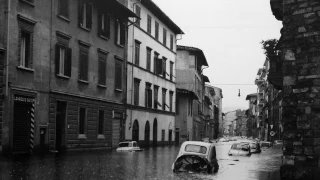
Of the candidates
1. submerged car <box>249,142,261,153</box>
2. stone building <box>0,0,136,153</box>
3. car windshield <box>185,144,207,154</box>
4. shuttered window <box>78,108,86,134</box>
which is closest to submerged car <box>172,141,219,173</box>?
car windshield <box>185,144,207,154</box>

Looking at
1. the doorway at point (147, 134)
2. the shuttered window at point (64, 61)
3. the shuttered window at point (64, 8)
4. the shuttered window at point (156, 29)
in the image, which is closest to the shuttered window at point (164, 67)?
the shuttered window at point (156, 29)

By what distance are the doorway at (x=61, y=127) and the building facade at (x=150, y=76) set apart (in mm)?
10602

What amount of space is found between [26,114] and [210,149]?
36.0ft

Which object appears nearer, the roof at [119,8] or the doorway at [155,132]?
the roof at [119,8]

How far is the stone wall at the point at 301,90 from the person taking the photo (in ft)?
49.1

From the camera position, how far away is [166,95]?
5166 cm

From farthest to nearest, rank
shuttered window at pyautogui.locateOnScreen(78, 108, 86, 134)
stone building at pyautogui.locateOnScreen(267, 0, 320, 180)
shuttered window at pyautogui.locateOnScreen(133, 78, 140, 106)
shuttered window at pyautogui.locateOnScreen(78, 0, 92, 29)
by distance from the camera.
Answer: shuttered window at pyautogui.locateOnScreen(133, 78, 140, 106) < shuttered window at pyautogui.locateOnScreen(78, 108, 86, 134) < shuttered window at pyautogui.locateOnScreen(78, 0, 92, 29) < stone building at pyautogui.locateOnScreen(267, 0, 320, 180)

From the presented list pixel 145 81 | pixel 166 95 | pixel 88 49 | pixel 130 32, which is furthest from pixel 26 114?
pixel 166 95

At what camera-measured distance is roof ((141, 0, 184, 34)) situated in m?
44.2

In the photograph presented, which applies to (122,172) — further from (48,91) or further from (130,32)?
(130,32)

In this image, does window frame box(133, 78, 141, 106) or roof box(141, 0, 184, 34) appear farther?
roof box(141, 0, 184, 34)

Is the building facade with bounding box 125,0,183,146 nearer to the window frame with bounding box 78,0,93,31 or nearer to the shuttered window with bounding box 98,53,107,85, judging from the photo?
the shuttered window with bounding box 98,53,107,85

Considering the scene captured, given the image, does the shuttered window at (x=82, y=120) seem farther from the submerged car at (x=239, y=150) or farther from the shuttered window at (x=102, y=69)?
the submerged car at (x=239, y=150)

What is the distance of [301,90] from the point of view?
1535cm
